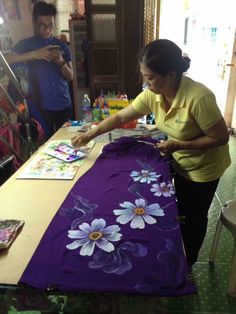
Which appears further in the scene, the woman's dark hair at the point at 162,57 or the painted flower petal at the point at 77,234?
the woman's dark hair at the point at 162,57

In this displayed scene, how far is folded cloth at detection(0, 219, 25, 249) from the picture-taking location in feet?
2.98

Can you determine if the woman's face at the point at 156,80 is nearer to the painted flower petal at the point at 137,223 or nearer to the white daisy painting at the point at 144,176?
the white daisy painting at the point at 144,176

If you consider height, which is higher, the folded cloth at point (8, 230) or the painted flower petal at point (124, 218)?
the painted flower petal at point (124, 218)

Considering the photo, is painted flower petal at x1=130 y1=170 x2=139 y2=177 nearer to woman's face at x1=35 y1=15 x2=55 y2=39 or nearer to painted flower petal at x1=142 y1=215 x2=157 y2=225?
painted flower petal at x1=142 y1=215 x2=157 y2=225

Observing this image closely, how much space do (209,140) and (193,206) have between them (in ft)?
1.33

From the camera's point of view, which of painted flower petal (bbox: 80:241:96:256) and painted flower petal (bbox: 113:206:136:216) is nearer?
painted flower petal (bbox: 80:241:96:256)

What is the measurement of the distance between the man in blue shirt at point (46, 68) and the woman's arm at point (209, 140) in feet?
4.56

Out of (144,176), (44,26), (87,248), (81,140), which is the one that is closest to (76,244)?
(87,248)

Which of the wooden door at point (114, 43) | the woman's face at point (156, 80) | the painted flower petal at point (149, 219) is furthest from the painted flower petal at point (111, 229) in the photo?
the wooden door at point (114, 43)

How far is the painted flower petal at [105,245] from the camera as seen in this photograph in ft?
2.84

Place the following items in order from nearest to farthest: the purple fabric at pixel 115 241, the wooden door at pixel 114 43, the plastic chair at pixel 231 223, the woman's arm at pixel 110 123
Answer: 1. the purple fabric at pixel 115 241
2. the plastic chair at pixel 231 223
3. the woman's arm at pixel 110 123
4. the wooden door at pixel 114 43

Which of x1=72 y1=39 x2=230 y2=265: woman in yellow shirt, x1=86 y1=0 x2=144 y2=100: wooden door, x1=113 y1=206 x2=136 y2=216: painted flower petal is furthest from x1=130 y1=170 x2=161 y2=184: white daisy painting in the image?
x1=86 y1=0 x2=144 y2=100: wooden door

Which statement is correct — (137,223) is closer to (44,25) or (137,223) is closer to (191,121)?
(191,121)

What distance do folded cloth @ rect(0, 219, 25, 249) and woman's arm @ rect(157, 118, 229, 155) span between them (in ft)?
2.35
